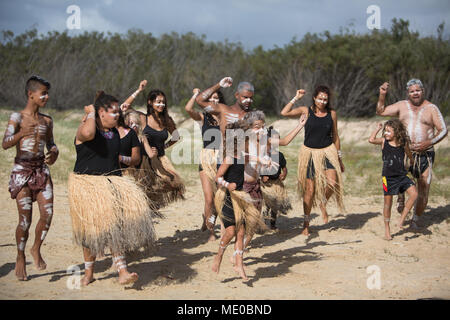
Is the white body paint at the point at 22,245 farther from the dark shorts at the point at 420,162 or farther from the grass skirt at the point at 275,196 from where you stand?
the dark shorts at the point at 420,162

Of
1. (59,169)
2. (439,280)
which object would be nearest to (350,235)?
(439,280)

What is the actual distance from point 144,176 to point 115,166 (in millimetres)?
1386

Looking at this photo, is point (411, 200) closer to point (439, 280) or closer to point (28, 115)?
point (439, 280)

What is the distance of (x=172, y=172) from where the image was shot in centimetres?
636

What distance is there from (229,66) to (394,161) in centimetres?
1695

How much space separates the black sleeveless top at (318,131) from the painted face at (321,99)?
14cm

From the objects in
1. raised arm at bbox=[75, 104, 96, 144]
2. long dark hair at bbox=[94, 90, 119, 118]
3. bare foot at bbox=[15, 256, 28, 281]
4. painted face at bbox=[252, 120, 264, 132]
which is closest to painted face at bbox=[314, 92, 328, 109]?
painted face at bbox=[252, 120, 264, 132]

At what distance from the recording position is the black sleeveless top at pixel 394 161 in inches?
249

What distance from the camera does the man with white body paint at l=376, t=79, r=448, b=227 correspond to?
6574 millimetres

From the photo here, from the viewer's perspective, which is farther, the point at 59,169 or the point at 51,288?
the point at 59,169

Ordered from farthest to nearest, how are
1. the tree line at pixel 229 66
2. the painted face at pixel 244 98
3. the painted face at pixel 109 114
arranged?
the tree line at pixel 229 66 < the painted face at pixel 244 98 < the painted face at pixel 109 114

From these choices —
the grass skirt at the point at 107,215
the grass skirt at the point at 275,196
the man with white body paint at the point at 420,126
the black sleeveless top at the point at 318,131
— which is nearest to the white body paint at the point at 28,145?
the grass skirt at the point at 107,215

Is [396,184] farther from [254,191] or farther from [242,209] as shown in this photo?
[242,209]

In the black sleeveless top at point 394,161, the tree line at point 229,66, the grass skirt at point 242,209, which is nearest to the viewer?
the grass skirt at point 242,209
